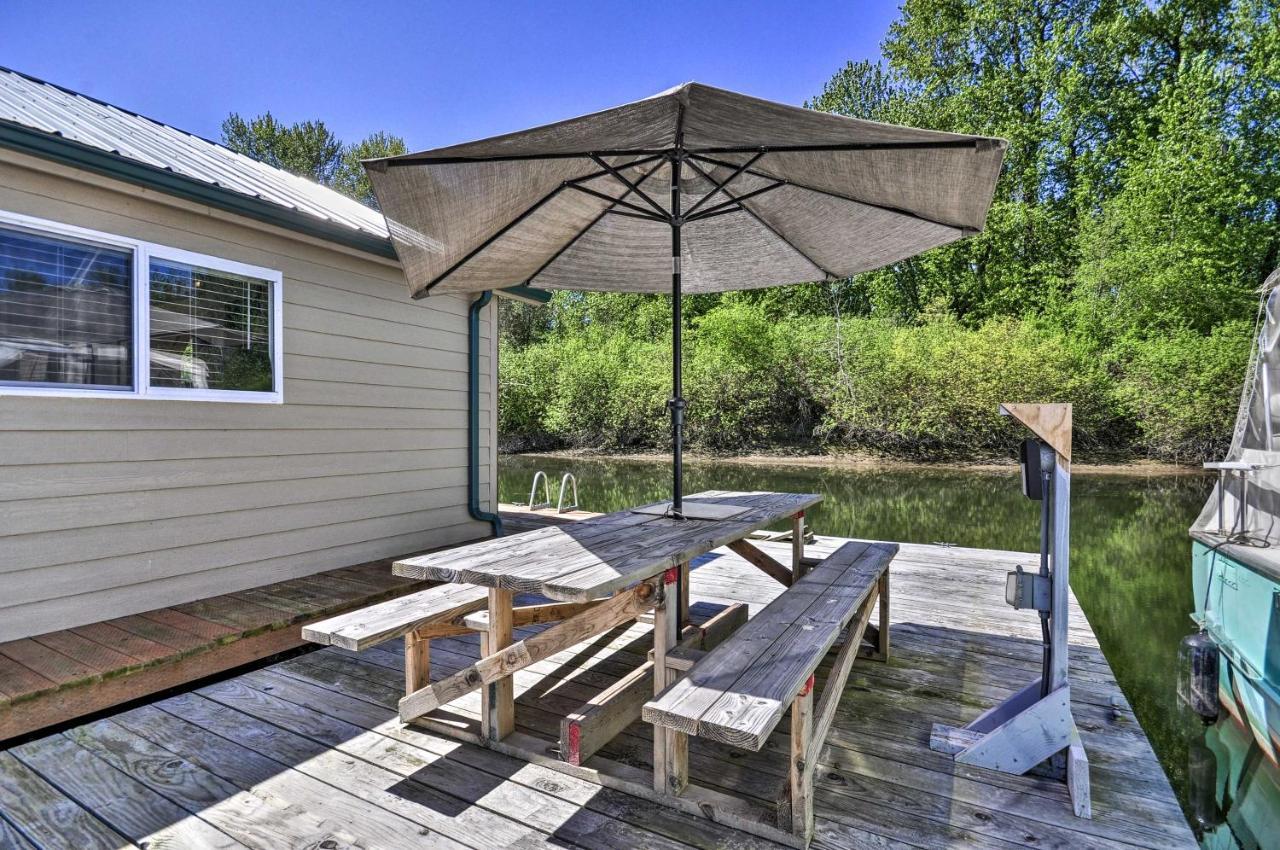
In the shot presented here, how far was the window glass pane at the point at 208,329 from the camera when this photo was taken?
9.82 feet

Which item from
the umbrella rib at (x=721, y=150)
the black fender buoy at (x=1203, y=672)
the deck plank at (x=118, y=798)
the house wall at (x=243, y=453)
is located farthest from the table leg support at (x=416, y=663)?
the black fender buoy at (x=1203, y=672)

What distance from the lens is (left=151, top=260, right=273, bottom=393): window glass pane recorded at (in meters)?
2.99

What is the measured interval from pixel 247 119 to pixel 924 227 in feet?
75.1

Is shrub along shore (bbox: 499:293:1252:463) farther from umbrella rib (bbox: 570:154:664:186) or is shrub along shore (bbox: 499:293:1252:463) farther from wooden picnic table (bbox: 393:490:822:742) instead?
wooden picnic table (bbox: 393:490:822:742)

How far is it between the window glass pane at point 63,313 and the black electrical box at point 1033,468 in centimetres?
354

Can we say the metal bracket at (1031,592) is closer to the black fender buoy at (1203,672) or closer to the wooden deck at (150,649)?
the black fender buoy at (1203,672)

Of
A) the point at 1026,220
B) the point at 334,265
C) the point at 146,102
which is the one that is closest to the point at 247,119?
the point at 146,102

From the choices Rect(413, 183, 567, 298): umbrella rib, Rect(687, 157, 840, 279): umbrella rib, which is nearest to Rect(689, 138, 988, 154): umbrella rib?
Rect(687, 157, 840, 279): umbrella rib

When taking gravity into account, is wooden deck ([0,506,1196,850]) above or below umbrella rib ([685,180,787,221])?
below

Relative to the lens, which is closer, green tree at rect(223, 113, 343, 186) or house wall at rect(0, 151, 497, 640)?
house wall at rect(0, 151, 497, 640)

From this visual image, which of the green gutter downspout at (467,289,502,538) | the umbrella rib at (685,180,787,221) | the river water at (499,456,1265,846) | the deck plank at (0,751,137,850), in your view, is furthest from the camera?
the green gutter downspout at (467,289,502,538)

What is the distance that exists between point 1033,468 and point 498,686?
1.78 m

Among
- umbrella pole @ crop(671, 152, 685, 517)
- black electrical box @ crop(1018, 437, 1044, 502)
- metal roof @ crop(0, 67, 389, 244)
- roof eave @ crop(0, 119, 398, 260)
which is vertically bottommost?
black electrical box @ crop(1018, 437, 1044, 502)

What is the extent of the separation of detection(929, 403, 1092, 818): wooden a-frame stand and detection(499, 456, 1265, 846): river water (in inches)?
56.2
